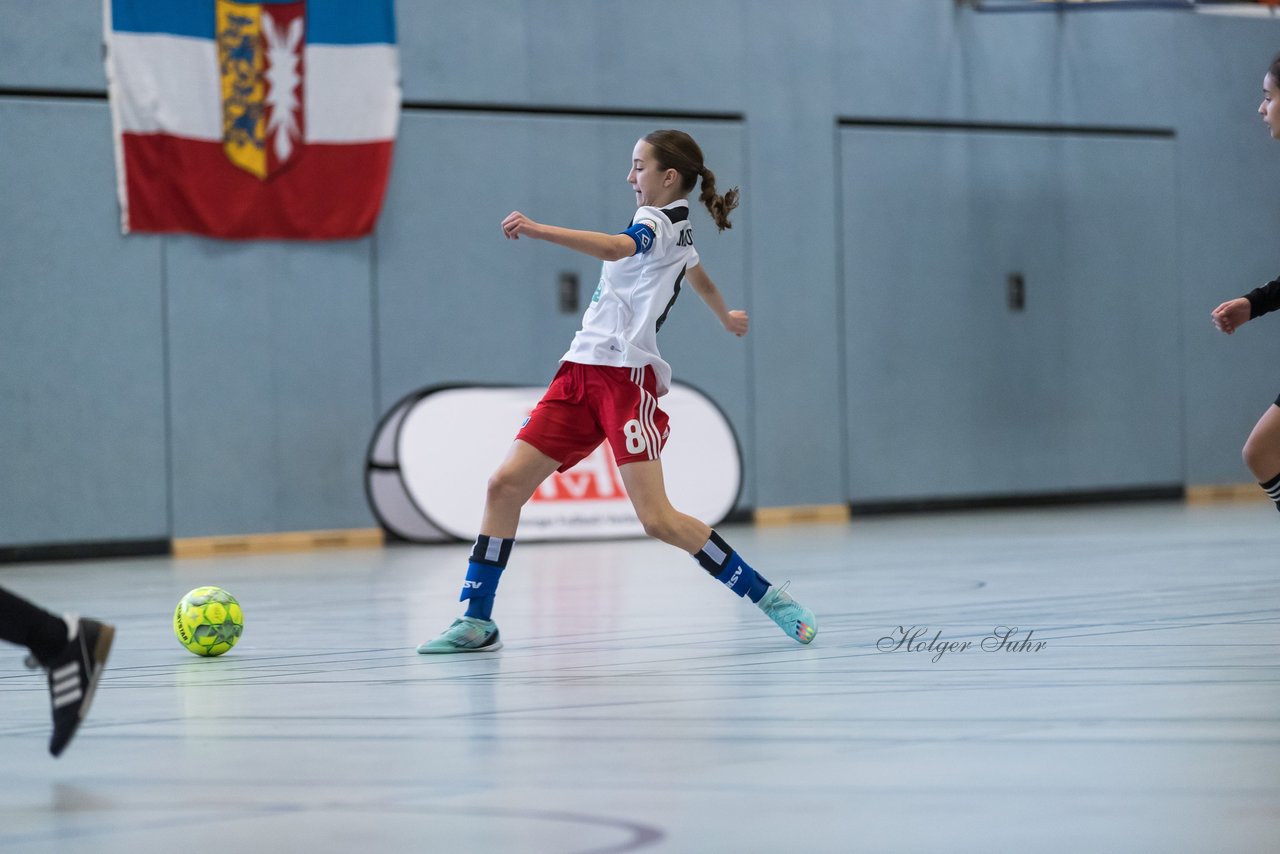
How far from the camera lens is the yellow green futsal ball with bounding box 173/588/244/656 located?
16.5ft

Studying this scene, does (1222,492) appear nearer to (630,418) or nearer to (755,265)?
(755,265)

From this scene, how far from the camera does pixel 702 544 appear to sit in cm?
500

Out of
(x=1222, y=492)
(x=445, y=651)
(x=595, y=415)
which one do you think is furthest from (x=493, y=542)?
(x=1222, y=492)

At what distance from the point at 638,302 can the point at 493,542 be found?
885mm

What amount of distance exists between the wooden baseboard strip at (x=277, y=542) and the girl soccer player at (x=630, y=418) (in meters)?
6.00

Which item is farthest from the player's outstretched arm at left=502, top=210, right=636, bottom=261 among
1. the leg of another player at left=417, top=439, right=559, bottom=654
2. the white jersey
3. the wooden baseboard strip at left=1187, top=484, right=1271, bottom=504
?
the wooden baseboard strip at left=1187, top=484, right=1271, bottom=504

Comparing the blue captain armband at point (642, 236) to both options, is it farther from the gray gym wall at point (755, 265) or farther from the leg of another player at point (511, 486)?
the gray gym wall at point (755, 265)

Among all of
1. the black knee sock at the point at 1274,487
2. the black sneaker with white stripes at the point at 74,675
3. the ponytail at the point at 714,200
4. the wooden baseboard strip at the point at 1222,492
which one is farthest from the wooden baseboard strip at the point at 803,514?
the black sneaker with white stripes at the point at 74,675

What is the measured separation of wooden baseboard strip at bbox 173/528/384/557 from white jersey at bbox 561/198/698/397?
6098 mm

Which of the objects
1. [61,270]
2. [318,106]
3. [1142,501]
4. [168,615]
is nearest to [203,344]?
[61,270]

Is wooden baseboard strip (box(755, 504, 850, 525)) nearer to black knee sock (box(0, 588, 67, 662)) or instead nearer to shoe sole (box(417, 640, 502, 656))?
shoe sole (box(417, 640, 502, 656))

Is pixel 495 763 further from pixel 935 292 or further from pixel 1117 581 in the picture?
pixel 935 292

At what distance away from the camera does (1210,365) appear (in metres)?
14.2

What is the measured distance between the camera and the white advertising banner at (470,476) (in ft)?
35.5
